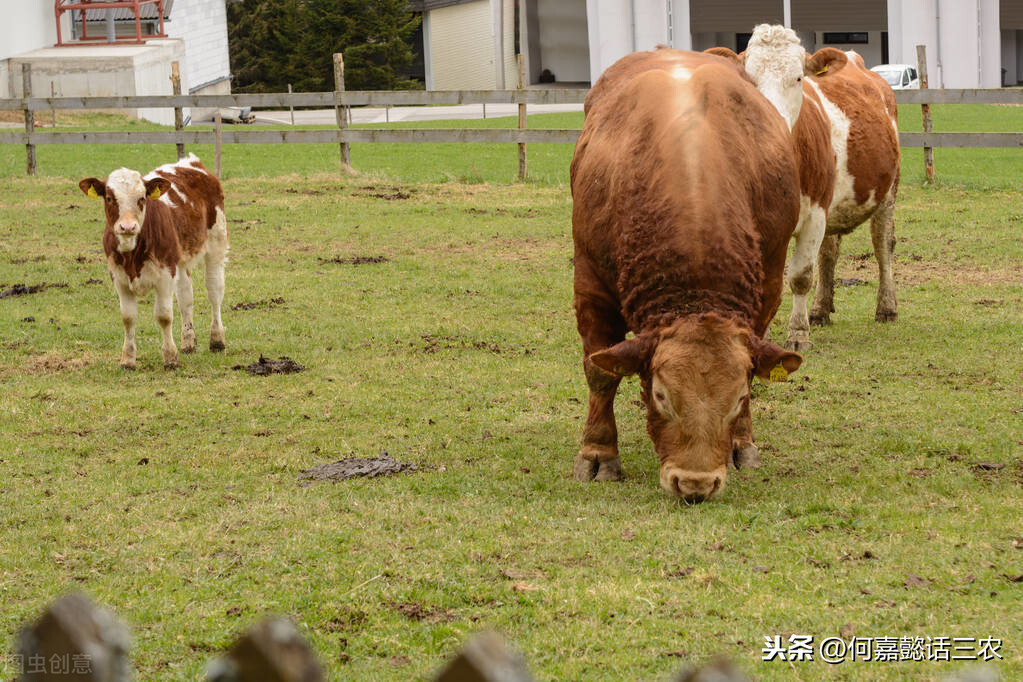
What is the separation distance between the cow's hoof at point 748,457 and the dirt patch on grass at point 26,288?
8455mm

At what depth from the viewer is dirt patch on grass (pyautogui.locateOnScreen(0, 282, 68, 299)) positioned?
12401 mm

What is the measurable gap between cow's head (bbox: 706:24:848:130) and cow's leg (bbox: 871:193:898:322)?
6.98 feet

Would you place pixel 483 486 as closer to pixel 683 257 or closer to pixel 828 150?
pixel 683 257

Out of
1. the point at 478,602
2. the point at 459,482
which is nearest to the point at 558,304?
the point at 459,482

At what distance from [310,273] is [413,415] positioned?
229 inches

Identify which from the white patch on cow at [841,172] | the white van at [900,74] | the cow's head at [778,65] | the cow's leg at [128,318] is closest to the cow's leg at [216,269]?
the cow's leg at [128,318]

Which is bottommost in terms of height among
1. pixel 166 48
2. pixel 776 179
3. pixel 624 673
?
pixel 624 673

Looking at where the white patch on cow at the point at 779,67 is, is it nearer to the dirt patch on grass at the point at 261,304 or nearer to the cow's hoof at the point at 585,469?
the cow's hoof at the point at 585,469

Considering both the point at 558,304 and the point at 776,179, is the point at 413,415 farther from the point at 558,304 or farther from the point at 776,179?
the point at 558,304

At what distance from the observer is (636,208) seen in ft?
19.9

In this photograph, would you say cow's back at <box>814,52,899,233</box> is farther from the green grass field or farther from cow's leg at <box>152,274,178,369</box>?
cow's leg at <box>152,274,178,369</box>

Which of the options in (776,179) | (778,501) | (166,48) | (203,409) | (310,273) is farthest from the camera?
(166,48)

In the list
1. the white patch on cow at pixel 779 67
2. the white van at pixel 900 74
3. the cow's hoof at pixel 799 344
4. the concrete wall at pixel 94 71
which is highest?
the concrete wall at pixel 94 71

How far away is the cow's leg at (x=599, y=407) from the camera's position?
657 centimetres
